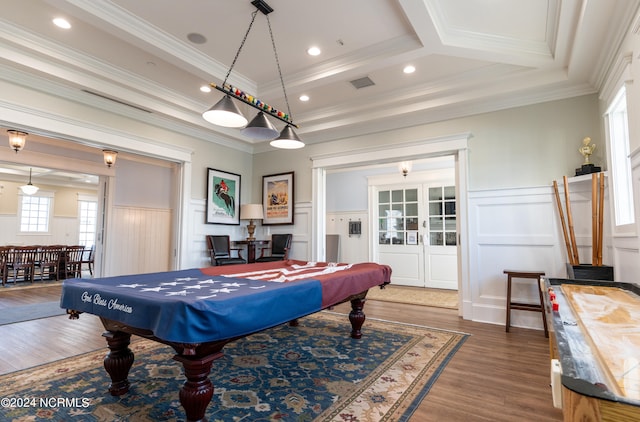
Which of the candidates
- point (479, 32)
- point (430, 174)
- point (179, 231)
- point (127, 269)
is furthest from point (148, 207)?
point (479, 32)

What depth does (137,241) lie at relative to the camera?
21.3 feet

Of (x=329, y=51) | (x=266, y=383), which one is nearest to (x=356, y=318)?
(x=266, y=383)

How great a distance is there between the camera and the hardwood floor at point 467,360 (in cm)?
189

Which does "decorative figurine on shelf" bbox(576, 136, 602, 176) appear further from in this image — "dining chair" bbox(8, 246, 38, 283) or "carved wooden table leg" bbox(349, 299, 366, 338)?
"dining chair" bbox(8, 246, 38, 283)

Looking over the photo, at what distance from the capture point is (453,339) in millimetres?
3188

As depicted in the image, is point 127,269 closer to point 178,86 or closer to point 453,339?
point 178,86

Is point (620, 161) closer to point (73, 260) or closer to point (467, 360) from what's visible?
point (467, 360)

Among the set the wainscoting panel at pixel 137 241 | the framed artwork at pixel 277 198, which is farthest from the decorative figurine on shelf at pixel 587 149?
the wainscoting panel at pixel 137 241

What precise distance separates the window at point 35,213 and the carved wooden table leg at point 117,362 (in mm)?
10287

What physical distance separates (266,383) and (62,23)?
3532 mm

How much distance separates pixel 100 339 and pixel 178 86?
3.08m

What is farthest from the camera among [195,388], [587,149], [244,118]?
[587,149]

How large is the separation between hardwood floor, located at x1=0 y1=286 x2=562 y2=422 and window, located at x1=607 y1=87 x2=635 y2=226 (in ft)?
4.58

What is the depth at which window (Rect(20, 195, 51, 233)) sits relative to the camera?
9.34 metres
